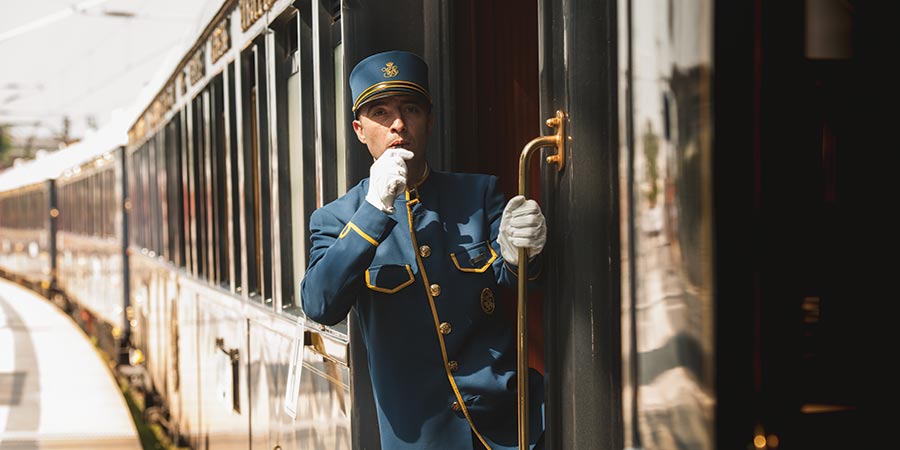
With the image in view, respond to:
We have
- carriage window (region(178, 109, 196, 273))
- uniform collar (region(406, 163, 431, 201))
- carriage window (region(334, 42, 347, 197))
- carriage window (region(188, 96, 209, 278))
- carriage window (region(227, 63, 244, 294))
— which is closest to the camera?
uniform collar (region(406, 163, 431, 201))

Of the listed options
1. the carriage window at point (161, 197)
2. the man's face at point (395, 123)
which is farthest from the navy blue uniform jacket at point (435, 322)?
the carriage window at point (161, 197)

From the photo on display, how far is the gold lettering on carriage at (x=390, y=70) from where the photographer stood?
2.28 meters

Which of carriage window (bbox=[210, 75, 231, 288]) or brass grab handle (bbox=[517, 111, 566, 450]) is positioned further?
carriage window (bbox=[210, 75, 231, 288])

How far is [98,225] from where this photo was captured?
1414cm

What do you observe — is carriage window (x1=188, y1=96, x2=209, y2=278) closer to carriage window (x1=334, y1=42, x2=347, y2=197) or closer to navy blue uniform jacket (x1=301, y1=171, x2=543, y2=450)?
carriage window (x1=334, y1=42, x2=347, y2=197)

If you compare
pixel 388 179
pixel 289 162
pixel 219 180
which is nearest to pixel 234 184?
pixel 219 180

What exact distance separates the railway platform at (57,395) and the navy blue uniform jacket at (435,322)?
5.91 m

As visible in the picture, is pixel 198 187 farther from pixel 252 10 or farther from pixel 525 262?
pixel 525 262

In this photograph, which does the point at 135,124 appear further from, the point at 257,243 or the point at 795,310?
the point at 795,310

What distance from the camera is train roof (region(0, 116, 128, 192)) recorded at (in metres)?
11.6

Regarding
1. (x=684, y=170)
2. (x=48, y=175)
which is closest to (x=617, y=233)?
(x=684, y=170)

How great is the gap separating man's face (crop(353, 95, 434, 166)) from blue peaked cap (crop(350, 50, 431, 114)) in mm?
18

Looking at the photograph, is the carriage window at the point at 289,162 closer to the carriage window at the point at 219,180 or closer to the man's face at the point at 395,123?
the man's face at the point at 395,123

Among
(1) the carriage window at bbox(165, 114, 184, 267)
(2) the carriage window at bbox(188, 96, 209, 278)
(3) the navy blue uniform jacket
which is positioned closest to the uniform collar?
(3) the navy blue uniform jacket
